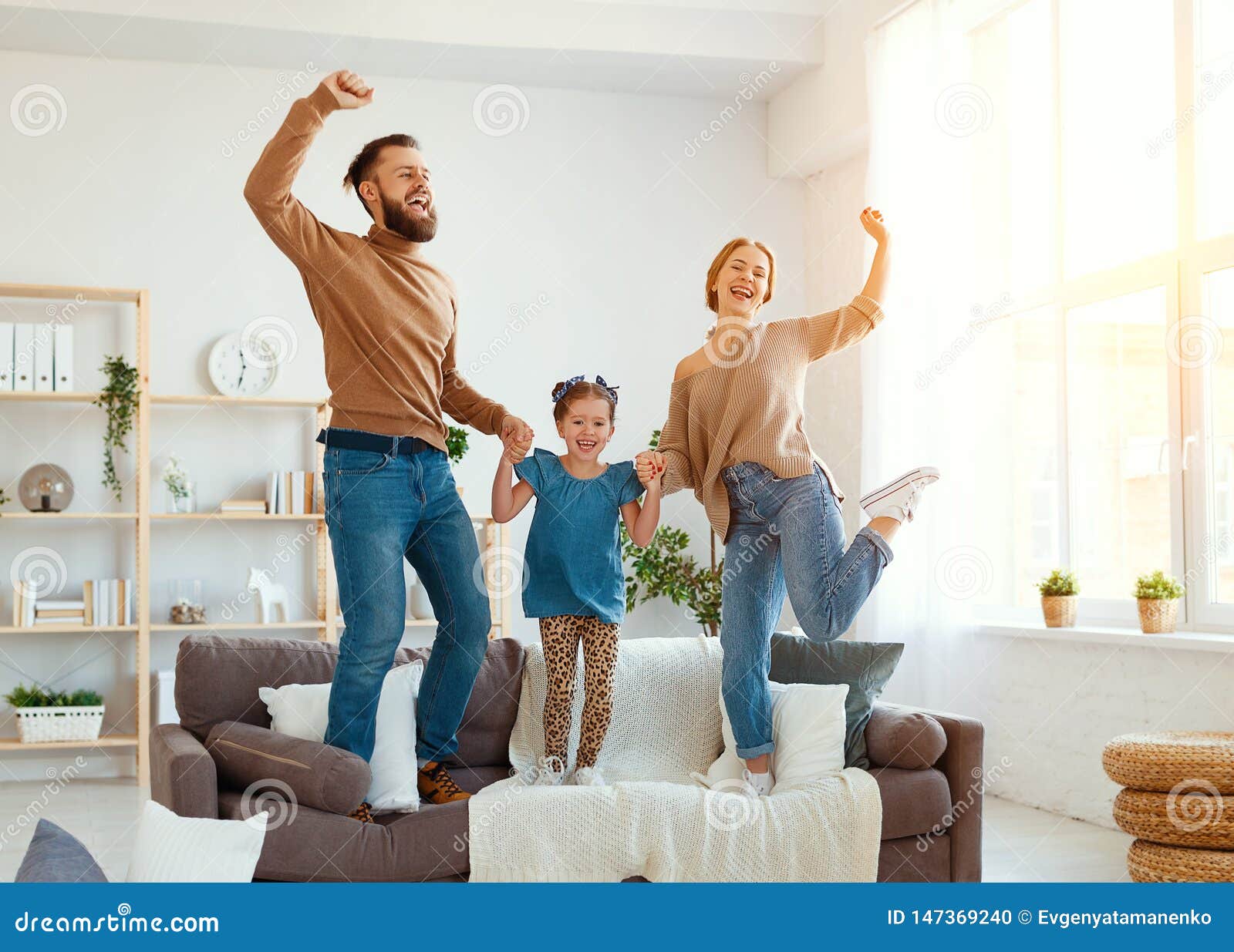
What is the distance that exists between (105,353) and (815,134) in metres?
3.42

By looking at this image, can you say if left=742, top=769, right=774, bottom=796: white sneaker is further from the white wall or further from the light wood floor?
the white wall

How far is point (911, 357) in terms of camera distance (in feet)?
16.8

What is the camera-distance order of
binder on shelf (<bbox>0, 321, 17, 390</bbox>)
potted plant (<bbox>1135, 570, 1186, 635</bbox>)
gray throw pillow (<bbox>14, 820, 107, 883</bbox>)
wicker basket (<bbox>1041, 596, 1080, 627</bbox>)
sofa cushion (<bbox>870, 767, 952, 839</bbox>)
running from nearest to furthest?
gray throw pillow (<bbox>14, 820, 107, 883</bbox>), sofa cushion (<bbox>870, 767, 952, 839</bbox>), potted plant (<bbox>1135, 570, 1186, 635</bbox>), wicker basket (<bbox>1041, 596, 1080, 627</bbox>), binder on shelf (<bbox>0, 321, 17, 390</bbox>)

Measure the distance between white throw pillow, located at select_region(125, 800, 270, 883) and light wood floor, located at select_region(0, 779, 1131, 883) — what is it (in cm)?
198

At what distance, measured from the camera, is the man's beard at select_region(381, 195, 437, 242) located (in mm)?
2900

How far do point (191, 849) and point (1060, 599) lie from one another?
12.0 ft

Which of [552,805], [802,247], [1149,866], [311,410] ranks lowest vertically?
[1149,866]

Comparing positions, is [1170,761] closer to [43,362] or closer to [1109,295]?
[1109,295]

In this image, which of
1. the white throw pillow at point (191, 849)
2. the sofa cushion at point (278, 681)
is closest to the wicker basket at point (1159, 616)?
the sofa cushion at point (278, 681)

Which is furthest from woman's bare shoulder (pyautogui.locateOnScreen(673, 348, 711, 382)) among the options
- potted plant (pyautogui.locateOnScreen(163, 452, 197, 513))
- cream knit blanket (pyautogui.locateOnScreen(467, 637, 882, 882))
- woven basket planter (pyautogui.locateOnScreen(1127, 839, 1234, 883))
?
potted plant (pyautogui.locateOnScreen(163, 452, 197, 513))

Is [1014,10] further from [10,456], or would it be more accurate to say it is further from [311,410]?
[10,456]

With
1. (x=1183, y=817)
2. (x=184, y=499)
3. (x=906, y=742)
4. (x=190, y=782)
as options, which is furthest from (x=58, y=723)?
(x=1183, y=817)

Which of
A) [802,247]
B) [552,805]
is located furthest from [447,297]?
[802,247]
